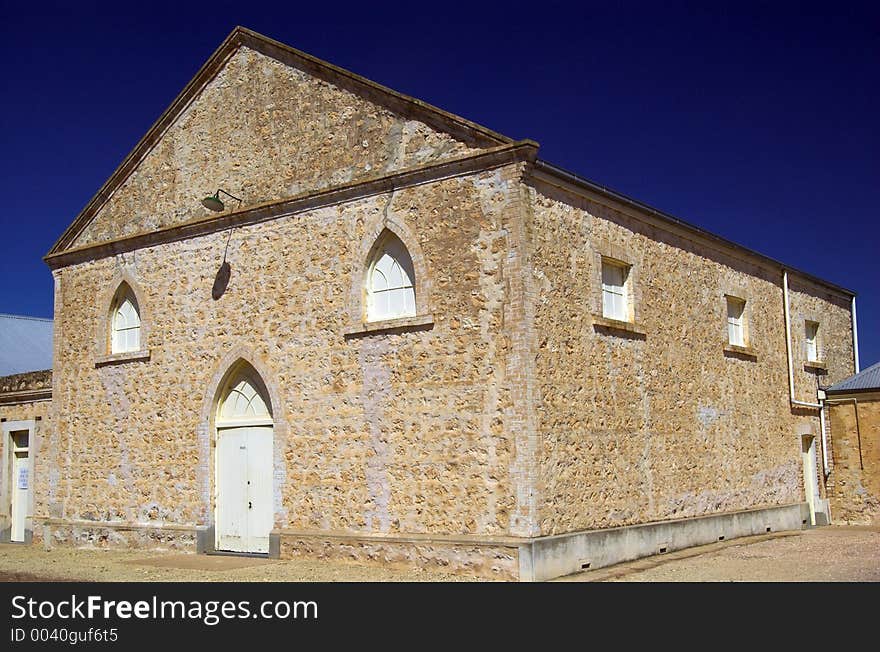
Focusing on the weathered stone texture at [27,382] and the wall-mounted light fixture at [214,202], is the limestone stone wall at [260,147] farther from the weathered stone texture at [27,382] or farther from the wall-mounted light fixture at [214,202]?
the weathered stone texture at [27,382]

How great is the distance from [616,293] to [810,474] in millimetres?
8527

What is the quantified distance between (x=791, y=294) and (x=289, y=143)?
1189 cm

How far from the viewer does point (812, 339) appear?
74.7 feet

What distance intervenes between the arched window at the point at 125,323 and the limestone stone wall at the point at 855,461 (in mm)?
14901

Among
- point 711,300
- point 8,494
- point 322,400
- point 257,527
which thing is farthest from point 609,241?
point 8,494

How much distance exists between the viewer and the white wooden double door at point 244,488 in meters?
15.9

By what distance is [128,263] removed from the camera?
721 inches

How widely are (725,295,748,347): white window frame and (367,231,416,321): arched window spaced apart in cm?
775

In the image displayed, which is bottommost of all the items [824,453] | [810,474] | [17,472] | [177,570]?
[177,570]

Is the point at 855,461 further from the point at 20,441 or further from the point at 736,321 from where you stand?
the point at 20,441

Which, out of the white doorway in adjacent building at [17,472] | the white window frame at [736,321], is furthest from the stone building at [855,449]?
the white doorway in adjacent building at [17,472]

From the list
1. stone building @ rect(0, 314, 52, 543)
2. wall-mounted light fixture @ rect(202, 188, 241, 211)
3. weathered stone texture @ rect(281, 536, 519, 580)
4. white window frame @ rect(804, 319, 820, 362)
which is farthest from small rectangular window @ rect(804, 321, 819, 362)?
stone building @ rect(0, 314, 52, 543)

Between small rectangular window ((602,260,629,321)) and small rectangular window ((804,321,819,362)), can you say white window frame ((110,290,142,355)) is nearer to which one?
small rectangular window ((602,260,629,321))

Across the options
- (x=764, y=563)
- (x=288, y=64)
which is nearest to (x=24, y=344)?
(x=288, y=64)
